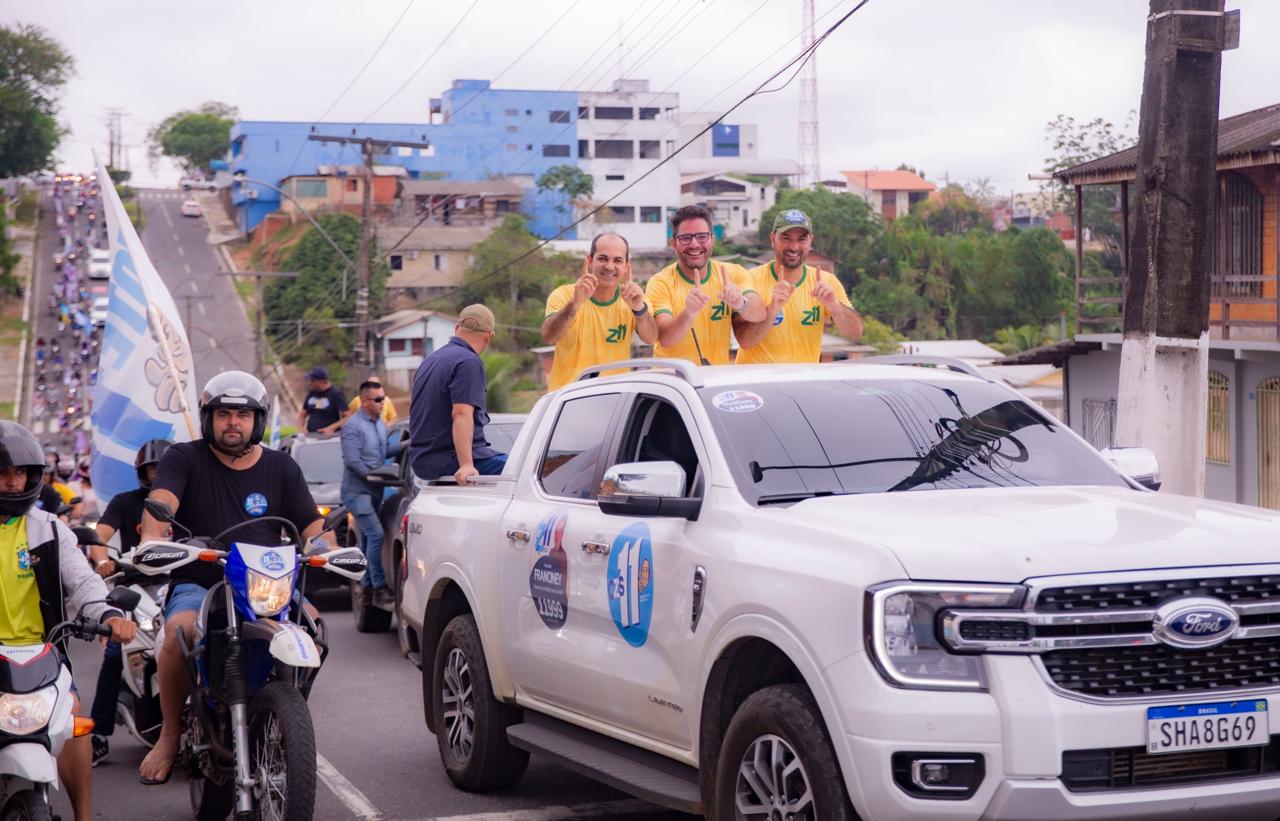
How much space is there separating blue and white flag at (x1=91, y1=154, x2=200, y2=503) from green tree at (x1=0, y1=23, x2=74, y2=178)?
112380mm

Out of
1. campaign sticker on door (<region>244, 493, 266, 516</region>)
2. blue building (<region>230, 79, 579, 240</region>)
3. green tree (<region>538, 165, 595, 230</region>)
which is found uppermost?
blue building (<region>230, 79, 579, 240</region>)

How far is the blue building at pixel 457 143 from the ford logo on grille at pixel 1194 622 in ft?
359

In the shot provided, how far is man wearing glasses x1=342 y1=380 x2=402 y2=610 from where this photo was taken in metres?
13.2

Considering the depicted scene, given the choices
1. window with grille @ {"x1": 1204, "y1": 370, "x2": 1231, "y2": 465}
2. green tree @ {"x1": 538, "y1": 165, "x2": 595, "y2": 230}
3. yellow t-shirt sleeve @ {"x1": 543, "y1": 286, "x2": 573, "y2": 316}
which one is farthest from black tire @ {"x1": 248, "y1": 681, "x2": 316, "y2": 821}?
green tree @ {"x1": 538, "y1": 165, "x2": 595, "y2": 230}

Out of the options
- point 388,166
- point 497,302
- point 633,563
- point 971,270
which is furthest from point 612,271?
point 388,166

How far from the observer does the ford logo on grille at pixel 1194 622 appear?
462cm

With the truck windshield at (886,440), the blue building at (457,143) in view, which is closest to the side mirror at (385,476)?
the truck windshield at (886,440)

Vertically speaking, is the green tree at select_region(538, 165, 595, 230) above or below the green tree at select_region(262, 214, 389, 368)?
above

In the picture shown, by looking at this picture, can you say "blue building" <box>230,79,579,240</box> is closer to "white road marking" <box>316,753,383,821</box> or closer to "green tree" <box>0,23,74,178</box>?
"green tree" <box>0,23,74,178</box>

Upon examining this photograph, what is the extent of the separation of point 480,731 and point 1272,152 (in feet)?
65.7

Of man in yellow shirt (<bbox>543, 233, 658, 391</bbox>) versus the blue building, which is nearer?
man in yellow shirt (<bbox>543, 233, 658, 391</bbox>)

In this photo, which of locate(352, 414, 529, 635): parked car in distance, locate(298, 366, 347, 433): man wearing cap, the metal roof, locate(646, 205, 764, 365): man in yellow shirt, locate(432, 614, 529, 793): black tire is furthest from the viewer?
the metal roof

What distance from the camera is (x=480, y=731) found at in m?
7.38

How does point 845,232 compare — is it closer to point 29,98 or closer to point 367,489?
point 367,489
